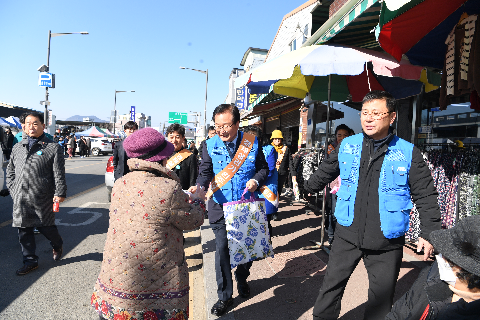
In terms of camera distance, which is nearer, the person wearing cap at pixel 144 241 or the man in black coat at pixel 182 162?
the person wearing cap at pixel 144 241

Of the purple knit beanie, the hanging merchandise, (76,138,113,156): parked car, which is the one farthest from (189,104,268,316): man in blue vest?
(76,138,113,156): parked car

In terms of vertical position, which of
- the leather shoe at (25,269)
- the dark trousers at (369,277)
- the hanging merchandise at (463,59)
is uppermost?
the hanging merchandise at (463,59)

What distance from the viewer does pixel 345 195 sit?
2.35 m

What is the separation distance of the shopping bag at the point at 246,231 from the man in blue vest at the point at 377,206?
2.67 feet

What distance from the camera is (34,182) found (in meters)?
3.92

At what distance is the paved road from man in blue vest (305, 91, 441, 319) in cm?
255

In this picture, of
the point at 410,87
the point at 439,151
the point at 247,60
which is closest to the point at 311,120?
the point at 410,87

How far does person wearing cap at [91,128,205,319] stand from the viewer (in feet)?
5.97

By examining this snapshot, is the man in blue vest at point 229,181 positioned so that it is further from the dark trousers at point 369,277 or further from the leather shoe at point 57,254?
the leather shoe at point 57,254

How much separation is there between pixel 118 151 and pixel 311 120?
718 cm

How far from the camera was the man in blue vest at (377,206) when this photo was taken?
216 centimetres

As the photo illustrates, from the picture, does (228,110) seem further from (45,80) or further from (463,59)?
(45,80)

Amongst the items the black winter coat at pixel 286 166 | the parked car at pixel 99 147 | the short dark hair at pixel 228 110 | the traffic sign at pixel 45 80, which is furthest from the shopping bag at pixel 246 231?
the parked car at pixel 99 147

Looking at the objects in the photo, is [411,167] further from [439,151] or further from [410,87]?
[410,87]
